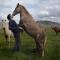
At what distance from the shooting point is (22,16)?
881 centimetres

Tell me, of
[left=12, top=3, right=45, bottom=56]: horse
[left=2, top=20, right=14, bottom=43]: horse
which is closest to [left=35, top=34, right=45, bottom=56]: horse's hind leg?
[left=12, top=3, right=45, bottom=56]: horse

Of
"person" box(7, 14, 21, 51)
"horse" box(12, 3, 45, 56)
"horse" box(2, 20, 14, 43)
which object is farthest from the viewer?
"horse" box(2, 20, 14, 43)

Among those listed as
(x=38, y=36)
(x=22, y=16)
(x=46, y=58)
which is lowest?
(x=46, y=58)

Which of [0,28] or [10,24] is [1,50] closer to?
[10,24]

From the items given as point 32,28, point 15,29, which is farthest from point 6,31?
point 32,28

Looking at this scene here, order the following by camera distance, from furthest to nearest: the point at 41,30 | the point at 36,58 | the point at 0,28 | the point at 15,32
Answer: the point at 0,28, the point at 15,32, the point at 41,30, the point at 36,58

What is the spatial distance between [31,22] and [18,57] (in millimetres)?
1315

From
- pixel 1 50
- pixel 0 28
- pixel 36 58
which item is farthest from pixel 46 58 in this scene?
pixel 0 28

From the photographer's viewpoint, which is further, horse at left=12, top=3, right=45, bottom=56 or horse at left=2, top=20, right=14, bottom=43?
horse at left=2, top=20, right=14, bottom=43

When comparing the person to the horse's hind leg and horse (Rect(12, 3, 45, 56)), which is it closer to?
horse (Rect(12, 3, 45, 56))

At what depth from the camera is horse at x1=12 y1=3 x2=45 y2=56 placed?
866cm

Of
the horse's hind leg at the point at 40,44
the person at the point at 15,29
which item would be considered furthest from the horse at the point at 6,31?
the horse's hind leg at the point at 40,44

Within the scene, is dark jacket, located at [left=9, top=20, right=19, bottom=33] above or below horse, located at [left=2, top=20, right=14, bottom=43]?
above

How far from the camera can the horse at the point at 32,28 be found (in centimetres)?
866
